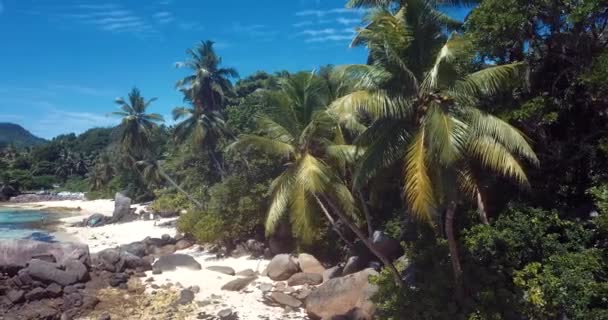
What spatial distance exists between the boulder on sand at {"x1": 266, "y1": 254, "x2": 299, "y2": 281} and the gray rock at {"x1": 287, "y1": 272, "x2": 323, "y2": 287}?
0.51 m

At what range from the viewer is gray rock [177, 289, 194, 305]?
13.7 metres

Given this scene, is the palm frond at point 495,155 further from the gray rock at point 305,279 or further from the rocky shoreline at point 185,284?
the gray rock at point 305,279

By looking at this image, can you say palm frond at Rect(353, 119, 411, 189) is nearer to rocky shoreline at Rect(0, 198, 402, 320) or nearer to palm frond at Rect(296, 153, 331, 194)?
palm frond at Rect(296, 153, 331, 194)

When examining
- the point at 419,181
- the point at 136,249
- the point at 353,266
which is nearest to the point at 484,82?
the point at 419,181

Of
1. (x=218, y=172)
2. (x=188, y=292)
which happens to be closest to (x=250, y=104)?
(x=218, y=172)

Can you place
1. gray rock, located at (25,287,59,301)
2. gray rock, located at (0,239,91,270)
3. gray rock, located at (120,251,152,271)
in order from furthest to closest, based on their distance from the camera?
gray rock, located at (120,251,152,271) < gray rock, located at (0,239,91,270) < gray rock, located at (25,287,59,301)

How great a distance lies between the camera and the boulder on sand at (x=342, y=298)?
39.0 feet

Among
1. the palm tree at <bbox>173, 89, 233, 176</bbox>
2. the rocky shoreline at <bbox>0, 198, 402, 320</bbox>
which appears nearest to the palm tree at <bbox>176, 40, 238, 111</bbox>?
the palm tree at <bbox>173, 89, 233, 176</bbox>

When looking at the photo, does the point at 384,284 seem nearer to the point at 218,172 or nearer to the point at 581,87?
the point at 581,87

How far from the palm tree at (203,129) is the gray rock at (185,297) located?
14.7 metres

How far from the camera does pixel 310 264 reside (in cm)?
1605

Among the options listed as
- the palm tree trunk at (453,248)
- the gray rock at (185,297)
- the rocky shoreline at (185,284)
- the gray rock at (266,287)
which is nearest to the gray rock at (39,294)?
the rocky shoreline at (185,284)

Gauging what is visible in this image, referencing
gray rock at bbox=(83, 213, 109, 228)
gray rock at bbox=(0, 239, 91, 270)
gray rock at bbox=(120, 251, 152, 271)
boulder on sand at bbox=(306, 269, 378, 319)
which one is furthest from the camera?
gray rock at bbox=(83, 213, 109, 228)

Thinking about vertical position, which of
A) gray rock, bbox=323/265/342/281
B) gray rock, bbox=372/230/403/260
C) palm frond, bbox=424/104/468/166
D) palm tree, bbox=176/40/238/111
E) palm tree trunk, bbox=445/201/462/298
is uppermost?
palm tree, bbox=176/40/238/111
